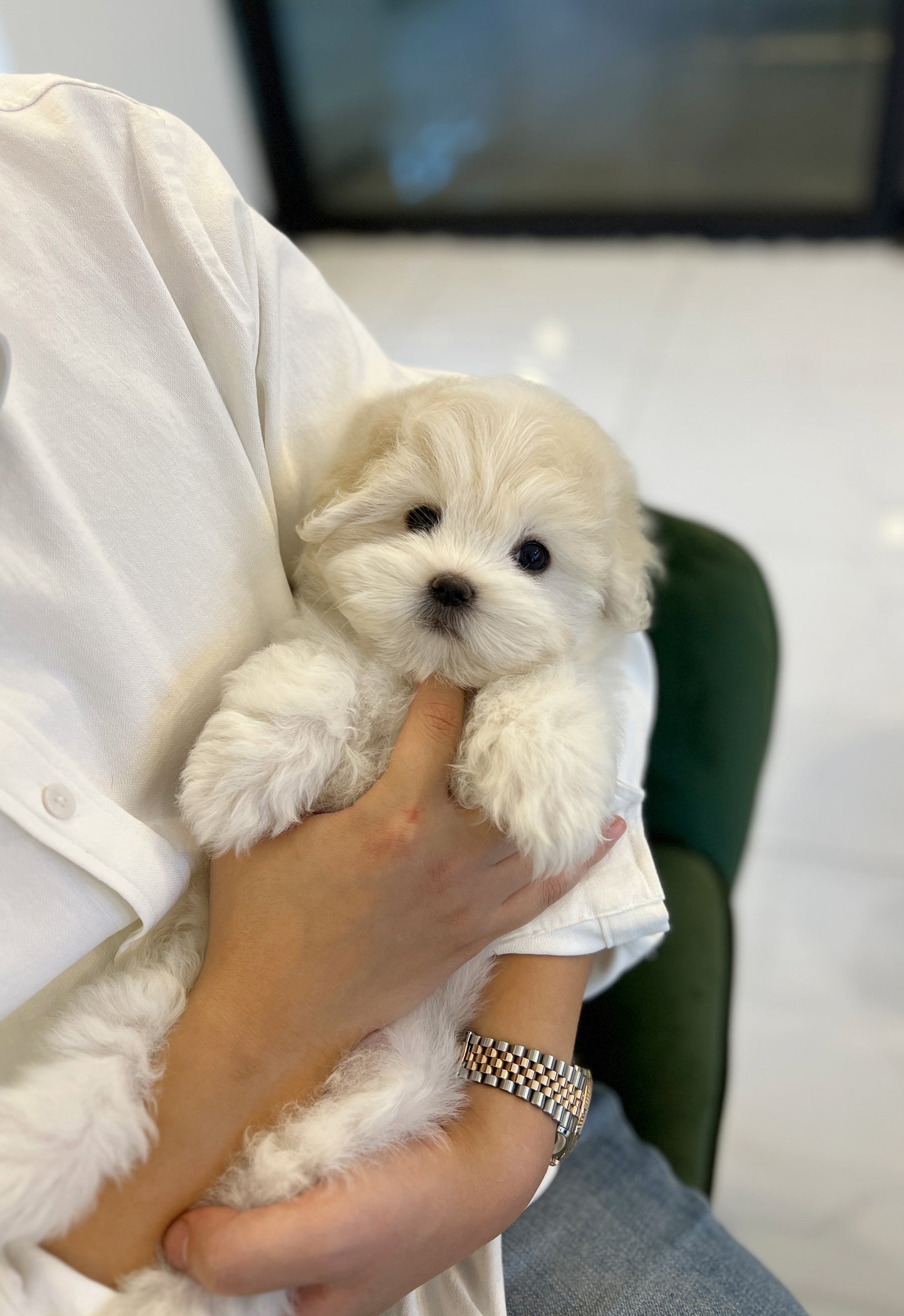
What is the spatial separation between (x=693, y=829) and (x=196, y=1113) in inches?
35.6

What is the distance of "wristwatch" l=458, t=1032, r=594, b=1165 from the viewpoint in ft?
3.63

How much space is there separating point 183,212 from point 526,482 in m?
0.47

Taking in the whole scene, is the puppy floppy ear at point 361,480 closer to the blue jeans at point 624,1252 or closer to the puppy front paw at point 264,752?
the puppy front paw at point 264,752

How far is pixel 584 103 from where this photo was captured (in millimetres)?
4910

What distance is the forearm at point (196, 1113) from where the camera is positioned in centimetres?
95

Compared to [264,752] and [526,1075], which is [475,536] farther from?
[526,1075]

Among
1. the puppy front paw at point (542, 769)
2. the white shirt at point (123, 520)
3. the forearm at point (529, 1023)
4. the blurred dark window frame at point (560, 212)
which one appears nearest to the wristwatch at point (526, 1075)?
the forearm at point (529, 1023)

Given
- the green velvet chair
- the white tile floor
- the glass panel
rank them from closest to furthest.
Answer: the green velvet chair, the white tile floor, the glass panel

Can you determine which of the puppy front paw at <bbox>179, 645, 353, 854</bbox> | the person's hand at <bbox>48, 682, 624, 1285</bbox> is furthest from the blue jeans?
the puppy front paw at <bbox>179, 645, 353, 854</bbox>

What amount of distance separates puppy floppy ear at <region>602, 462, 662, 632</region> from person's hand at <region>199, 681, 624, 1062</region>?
0.30 m

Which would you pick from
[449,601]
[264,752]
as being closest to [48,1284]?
[264,752]

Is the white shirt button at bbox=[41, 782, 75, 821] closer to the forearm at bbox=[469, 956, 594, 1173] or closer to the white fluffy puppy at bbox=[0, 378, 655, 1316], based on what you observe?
the white fluffy puppy at bbox=[0, 378, 655, 1316]

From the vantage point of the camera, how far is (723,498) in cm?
332

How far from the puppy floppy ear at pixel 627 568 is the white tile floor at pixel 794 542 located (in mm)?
1284
